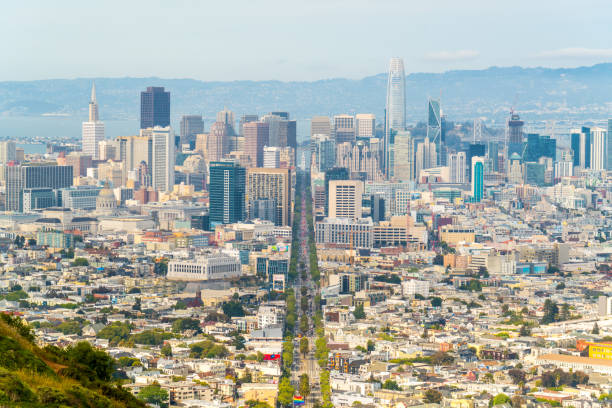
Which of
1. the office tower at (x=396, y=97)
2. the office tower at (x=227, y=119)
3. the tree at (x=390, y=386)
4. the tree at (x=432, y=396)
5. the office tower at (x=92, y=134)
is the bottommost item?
the tree at (x=390, y=386)

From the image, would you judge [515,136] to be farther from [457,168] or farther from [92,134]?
[92,134]

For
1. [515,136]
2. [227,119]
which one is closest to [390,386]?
[515,136]

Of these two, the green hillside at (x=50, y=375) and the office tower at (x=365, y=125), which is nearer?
the green hillside at (x=50, y=375)

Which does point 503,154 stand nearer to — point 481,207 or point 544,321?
point 481,207

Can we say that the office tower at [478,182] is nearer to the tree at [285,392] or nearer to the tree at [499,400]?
the tree at [285,392]

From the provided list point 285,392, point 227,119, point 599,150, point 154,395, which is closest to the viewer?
point 154,395

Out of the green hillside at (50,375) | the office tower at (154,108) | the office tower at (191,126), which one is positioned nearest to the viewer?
the green hillside at (50,375)

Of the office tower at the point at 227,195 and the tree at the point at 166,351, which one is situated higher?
the office tower at the point at 227,195

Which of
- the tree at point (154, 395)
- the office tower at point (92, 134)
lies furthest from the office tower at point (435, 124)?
the tree at point (154, 395)
